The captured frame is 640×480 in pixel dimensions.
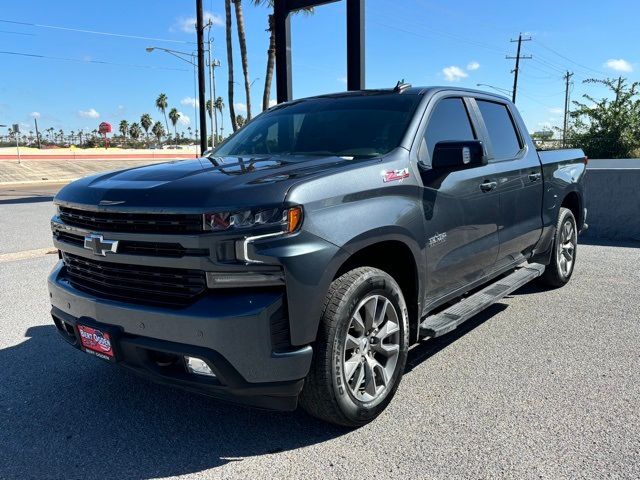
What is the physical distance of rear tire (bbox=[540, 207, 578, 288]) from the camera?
19.3ft

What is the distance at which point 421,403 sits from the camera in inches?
135

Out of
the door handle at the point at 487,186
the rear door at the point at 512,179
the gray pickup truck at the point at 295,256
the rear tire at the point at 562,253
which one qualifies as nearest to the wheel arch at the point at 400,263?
the gray pickup truck at the point at 295,256

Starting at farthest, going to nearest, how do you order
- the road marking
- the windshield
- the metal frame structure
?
the metal frame structure → the road marking → the windshield

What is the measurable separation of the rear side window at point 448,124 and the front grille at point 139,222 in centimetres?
181

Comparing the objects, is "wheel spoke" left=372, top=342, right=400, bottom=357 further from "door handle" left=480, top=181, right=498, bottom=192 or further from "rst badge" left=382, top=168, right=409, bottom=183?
"door handle" left=480, top=181, right=498, bottom=192

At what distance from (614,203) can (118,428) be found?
8926 mm

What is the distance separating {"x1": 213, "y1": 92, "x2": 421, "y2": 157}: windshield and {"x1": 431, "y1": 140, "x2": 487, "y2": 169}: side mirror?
0.27m

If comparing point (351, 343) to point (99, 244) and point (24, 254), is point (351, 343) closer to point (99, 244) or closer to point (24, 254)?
point (99, 244)

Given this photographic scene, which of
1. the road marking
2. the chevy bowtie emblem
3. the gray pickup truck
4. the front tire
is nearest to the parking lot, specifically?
the front tire

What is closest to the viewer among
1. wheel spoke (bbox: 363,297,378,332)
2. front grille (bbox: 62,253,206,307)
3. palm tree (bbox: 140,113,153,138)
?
front grille (bbox: 62,253,206,307)

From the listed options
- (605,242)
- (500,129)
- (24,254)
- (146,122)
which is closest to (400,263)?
(500,129)

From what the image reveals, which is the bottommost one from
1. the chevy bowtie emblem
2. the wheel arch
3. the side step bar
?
the side step bar

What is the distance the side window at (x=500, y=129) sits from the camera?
468 centimetres

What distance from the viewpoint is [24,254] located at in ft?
26.4
